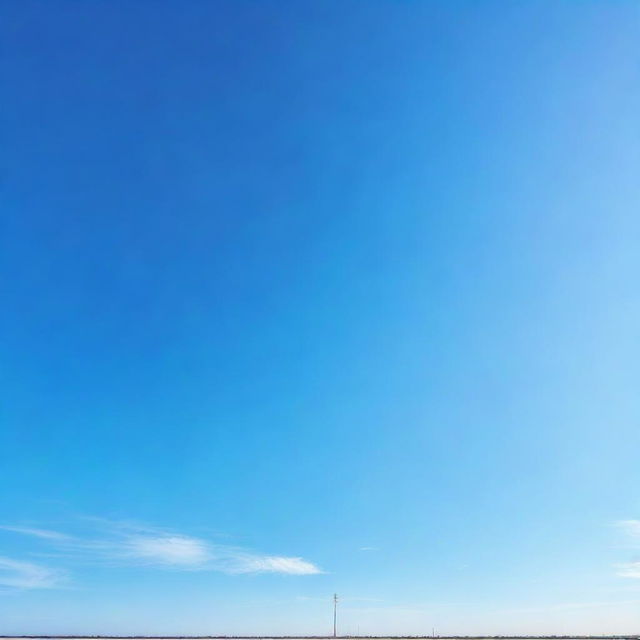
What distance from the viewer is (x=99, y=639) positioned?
16538cm

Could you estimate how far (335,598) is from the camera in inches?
6220

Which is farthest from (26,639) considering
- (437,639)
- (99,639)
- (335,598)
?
(437,639)

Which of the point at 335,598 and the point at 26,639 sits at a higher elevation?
the point at 335,598

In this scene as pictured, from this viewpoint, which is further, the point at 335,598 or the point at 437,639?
the point at 437,639

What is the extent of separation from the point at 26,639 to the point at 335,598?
3870 inches

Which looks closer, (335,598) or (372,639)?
(335,598)

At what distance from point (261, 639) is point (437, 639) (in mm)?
68629

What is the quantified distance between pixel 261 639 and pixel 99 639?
5929cm

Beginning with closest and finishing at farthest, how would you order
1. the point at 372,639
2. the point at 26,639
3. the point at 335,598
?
the point at 26,639, the point at 335,598, the point at 372,639

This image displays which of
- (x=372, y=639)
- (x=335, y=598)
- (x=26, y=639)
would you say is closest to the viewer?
(x=26, y=639)

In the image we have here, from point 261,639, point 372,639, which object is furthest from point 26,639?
point 372,639

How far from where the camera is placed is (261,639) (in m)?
176

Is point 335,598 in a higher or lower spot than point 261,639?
higher

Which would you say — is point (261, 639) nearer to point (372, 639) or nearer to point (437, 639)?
point (372, 639)
